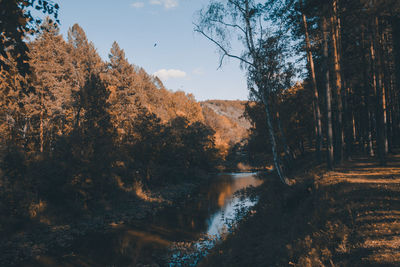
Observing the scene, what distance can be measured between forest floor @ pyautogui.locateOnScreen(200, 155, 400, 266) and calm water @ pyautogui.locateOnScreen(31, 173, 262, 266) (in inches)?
103

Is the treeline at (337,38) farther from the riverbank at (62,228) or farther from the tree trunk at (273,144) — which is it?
the riverbank at (62,228)

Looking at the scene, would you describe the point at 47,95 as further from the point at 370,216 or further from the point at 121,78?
the point at 370,216

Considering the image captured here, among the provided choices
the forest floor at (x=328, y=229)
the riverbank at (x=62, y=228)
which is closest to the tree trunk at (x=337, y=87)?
the forest floor at (x=328, y=229)

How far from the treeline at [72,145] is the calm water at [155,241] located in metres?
5.54

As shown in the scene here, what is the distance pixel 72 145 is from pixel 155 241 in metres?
10.7

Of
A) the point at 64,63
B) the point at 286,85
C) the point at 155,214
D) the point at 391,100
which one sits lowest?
the point at 155,214

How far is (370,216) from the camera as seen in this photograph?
6.84 metres

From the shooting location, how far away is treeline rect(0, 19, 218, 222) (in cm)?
1791

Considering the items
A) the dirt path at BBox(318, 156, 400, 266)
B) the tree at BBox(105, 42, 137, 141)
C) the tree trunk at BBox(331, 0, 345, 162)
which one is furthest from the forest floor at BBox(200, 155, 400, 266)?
the tree at BBox(105, 42, 137, 141)

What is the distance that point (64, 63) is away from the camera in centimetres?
3359

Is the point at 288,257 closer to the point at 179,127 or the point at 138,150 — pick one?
the point at 138,150

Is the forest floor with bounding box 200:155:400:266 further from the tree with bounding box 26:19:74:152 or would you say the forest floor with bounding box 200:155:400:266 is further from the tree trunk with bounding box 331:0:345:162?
the tree with bounding box 26:19:74:152

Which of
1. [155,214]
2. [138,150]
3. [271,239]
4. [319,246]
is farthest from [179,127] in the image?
[319,246]

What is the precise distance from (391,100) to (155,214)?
72.3 feet
